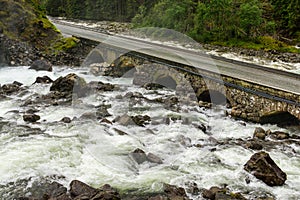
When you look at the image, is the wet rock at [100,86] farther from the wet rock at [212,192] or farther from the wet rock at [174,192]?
the wet rock at [212,192]

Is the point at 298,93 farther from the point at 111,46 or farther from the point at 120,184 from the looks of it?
the point at 111,46

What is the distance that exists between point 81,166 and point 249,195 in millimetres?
6424

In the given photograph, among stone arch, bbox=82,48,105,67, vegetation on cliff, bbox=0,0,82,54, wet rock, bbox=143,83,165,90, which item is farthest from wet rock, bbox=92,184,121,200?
vegetation on cliff, bbox=0,0,82,54

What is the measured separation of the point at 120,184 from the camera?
1153 cm

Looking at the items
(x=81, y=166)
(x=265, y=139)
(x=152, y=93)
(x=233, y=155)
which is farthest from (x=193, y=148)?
(x=152, y=93)

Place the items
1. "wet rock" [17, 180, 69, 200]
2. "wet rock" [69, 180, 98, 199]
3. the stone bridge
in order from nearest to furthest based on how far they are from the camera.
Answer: "wet rock" [69, 180, 98, 199]
"wet rock" [17, 180, 69, 200]
the stone bridge

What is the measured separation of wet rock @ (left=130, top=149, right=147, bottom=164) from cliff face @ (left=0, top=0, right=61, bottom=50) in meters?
25.5

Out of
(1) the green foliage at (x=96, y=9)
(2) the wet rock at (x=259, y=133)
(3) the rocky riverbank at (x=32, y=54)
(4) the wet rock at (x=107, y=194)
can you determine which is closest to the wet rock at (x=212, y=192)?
(4) the wet rock at (x=107, y=194)

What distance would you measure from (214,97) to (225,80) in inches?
82.9

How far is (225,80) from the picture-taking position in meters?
19.0

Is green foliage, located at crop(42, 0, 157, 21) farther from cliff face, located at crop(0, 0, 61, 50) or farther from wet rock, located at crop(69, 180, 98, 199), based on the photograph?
wet rock, located at crop(69, 180, 98, 199)

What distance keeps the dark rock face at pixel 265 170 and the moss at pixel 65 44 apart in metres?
27.7

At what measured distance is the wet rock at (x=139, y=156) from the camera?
1326 cm

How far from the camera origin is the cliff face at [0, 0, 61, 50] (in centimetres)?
3422
